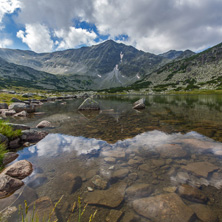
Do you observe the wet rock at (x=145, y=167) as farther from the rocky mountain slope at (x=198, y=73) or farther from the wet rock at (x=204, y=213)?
the rocky mountain slope at (x=198, y=73)

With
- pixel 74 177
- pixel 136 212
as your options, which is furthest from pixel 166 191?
pixel 74 177

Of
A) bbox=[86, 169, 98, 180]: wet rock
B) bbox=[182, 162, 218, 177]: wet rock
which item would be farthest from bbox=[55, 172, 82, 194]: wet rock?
bbox=[182, 162, 218, 177]: wet rock

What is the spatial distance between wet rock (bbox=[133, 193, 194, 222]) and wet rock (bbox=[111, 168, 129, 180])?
4.67 feet

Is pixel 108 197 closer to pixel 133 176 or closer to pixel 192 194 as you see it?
pixel 133 176

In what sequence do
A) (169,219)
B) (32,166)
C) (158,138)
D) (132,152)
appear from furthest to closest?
1. (158,138)
2. (132,152)
3. (32,166)
4. (169,219)

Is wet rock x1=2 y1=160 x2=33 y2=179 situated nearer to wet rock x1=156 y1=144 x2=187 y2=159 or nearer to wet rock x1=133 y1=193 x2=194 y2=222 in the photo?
wet rock x1=133 y1=193 x2=194 y2=222

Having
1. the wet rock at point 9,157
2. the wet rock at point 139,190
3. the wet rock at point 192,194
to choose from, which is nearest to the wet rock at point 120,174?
the wet rock at point 139,190

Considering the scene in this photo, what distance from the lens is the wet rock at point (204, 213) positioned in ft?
12.2

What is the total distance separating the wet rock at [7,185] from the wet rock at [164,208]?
15.1ft

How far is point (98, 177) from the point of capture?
5.82 m

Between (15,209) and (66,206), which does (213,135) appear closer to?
(66,206)

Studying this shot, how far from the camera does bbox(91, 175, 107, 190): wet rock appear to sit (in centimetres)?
521

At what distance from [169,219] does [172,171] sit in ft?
8.59

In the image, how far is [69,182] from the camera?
218 inches
